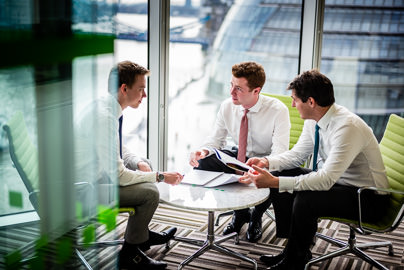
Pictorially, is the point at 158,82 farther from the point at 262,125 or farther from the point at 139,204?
the point at 139,204

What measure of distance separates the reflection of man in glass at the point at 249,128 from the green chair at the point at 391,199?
608mm

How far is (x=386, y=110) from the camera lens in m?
4.04

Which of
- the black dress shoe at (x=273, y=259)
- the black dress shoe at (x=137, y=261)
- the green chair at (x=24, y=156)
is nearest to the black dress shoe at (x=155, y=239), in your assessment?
the black dress shoe at (x=137, y=261)

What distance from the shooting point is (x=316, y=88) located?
2.57 metres

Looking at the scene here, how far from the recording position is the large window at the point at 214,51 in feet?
13.6

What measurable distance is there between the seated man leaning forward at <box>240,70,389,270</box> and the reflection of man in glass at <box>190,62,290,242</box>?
1.44 feet

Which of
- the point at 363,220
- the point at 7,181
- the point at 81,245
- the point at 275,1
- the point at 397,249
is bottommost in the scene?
the point at 397,249

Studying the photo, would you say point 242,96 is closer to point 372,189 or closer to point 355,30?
point 372,189

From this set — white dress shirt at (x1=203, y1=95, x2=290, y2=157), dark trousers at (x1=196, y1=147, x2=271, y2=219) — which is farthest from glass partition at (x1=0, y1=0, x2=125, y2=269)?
white dress shirt at (x1=203, y1=95, x2=290, y2=157)

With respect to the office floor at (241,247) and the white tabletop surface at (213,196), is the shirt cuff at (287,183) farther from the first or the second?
the office floor at (241,247)

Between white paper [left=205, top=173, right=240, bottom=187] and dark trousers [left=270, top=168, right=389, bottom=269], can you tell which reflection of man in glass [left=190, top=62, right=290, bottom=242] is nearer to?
white paper [left=205, top=173, right=240, bottom=187]

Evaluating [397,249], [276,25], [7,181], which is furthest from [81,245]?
[276,25]

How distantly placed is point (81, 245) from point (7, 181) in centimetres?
20

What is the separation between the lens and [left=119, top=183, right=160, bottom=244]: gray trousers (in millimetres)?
2508
